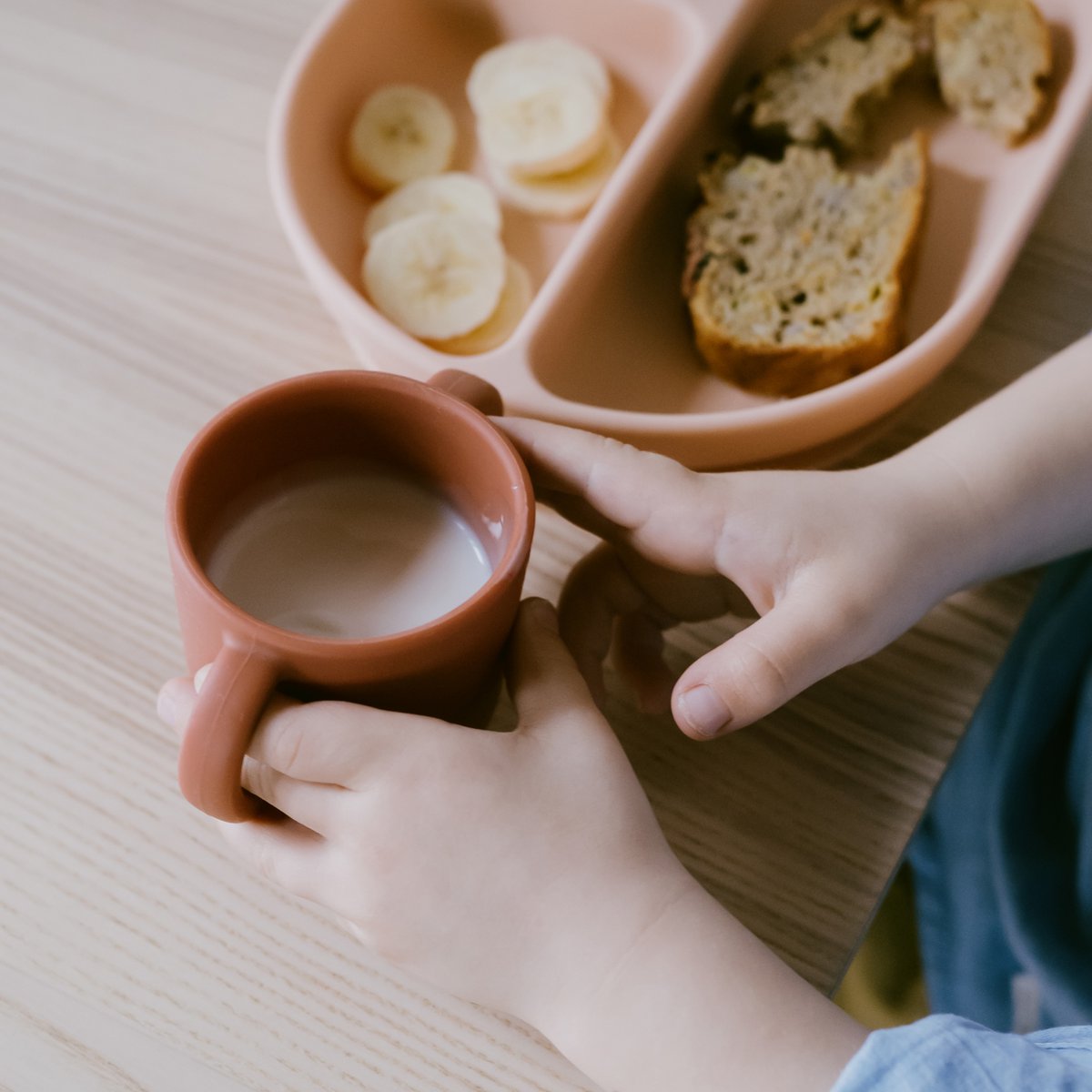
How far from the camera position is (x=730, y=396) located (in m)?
0.89

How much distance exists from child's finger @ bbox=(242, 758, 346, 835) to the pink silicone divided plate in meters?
0.30

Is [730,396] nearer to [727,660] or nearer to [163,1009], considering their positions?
[727,660]

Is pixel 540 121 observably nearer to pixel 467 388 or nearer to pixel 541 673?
pixel 467 388

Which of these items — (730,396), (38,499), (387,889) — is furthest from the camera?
(730,396)

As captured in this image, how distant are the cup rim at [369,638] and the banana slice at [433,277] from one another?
0.93 feet

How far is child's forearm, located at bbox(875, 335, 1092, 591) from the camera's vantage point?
68 cm

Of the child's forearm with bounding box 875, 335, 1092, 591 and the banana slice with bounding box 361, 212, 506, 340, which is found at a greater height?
the child's forearm with bounding box 875, 335, 1092, 591

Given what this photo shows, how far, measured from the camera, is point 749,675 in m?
0.57

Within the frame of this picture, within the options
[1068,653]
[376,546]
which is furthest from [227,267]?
[1068,653]

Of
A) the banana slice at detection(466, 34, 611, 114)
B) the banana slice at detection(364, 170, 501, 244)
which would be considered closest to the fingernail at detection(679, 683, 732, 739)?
the banana slice at detection(364, 170, 501, 244)

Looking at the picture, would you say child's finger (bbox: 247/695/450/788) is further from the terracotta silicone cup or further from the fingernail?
the fingernail

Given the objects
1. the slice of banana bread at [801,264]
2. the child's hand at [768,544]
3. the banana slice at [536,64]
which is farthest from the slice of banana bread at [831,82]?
the child's hand at [768,544]

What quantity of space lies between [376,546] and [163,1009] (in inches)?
10.6

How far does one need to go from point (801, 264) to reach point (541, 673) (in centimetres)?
47
